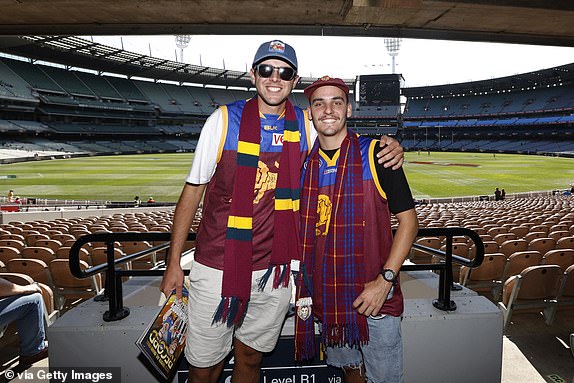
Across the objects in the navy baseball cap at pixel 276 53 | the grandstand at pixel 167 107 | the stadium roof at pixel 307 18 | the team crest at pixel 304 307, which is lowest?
the team crest at pixel 304 307

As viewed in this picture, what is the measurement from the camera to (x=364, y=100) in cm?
9262

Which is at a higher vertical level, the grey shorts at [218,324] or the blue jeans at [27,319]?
the grey shorts at [218,324]

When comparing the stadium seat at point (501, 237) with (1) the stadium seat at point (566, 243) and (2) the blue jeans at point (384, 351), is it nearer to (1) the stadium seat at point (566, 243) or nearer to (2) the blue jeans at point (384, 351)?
(1) the stadium seat at point (566, 243)

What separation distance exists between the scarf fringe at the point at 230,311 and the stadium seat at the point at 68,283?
353cm

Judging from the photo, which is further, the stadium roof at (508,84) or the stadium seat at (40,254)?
the stadium roof at (508,84)

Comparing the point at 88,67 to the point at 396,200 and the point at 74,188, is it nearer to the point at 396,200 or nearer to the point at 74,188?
the point at 74,188

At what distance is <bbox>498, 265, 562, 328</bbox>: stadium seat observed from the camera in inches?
170

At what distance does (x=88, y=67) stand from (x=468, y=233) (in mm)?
81747

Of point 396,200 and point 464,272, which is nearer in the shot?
point 396,200

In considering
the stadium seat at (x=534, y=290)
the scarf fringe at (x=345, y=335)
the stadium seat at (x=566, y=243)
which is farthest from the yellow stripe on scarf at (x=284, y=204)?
the stadium seat at (x=566, y=243)

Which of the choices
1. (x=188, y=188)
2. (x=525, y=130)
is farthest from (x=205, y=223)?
(x=525, y=130)

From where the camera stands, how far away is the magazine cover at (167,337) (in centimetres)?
222

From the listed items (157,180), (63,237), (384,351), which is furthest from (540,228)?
(157,180)

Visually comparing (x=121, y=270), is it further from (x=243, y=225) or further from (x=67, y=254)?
(x=67, y=254)
